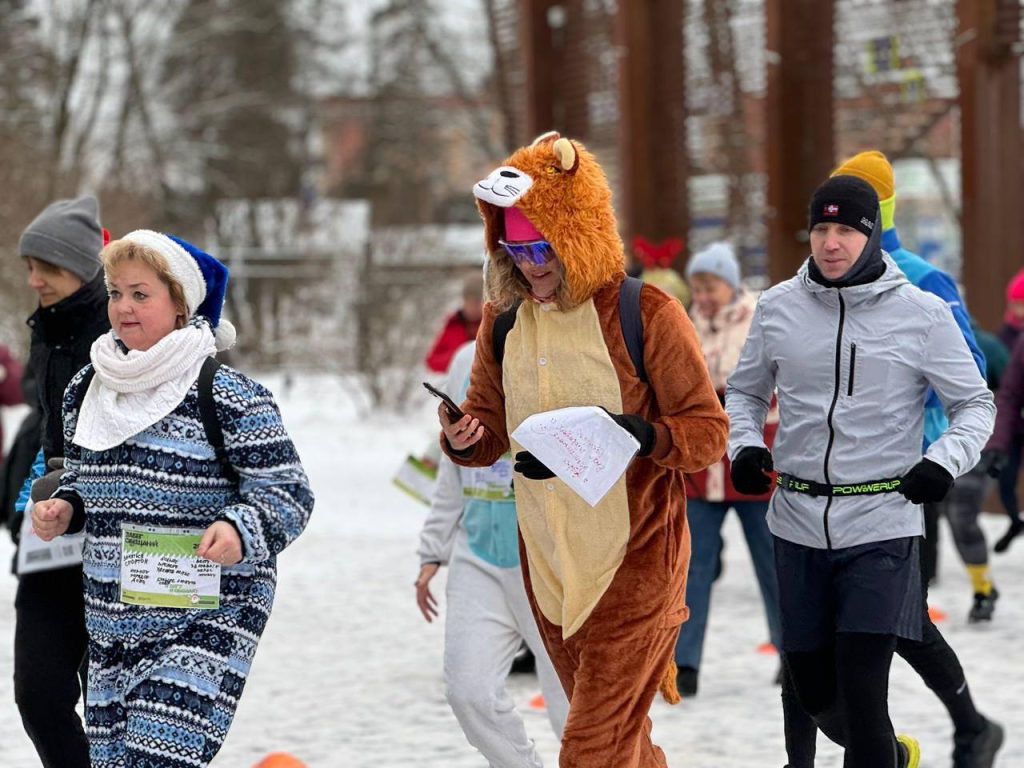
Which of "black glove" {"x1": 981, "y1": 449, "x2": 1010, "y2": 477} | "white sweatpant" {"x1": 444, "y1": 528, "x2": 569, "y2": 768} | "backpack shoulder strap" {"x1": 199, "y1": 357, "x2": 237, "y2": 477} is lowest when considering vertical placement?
"black glove" {"x1": 981, "y1": 449, "x2": 1010, "y2": 477}

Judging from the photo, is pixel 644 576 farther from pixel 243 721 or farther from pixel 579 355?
pixel 243 721

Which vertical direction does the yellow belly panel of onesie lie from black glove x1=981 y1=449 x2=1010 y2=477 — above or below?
above

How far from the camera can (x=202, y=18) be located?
37750 mm

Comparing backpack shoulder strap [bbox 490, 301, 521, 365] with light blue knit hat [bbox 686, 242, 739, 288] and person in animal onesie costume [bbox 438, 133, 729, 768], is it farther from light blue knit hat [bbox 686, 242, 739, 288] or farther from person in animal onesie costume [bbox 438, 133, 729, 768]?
light blue knit hat [bbox 686, 242, 739, 288]

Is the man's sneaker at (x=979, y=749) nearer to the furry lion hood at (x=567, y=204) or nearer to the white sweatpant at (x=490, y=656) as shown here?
the white sweatpant at (x=490, y=656)

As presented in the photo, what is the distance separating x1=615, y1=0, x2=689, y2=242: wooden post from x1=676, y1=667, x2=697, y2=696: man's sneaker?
9.42 metres

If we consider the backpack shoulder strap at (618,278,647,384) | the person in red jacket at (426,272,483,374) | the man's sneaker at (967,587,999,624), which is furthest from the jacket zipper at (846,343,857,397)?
the man's sneaker at (967,587,999,624)

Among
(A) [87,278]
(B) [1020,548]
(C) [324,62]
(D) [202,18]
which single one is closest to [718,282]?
(A) [87,278]

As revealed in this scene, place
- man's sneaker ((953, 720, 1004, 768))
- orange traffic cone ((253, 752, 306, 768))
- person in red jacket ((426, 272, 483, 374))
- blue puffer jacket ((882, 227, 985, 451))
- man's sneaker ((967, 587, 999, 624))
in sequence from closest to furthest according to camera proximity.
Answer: blue puffer jacket ((882, 227, 985, 451))
man's sneaker ((953, 720, 1004, 768))
orange traffic cone ((253, 752, 306, 768))
man's sneaker ((967, 587, 999, 624))
person in red jacket ((426, 272, 483, 374))

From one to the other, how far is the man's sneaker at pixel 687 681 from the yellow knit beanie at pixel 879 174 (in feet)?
7.83

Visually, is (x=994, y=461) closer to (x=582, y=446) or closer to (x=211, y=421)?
(x=582, y=446)

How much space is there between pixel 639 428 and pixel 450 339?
6.21m

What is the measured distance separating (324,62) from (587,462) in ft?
126

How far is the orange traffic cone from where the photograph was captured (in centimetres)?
595
